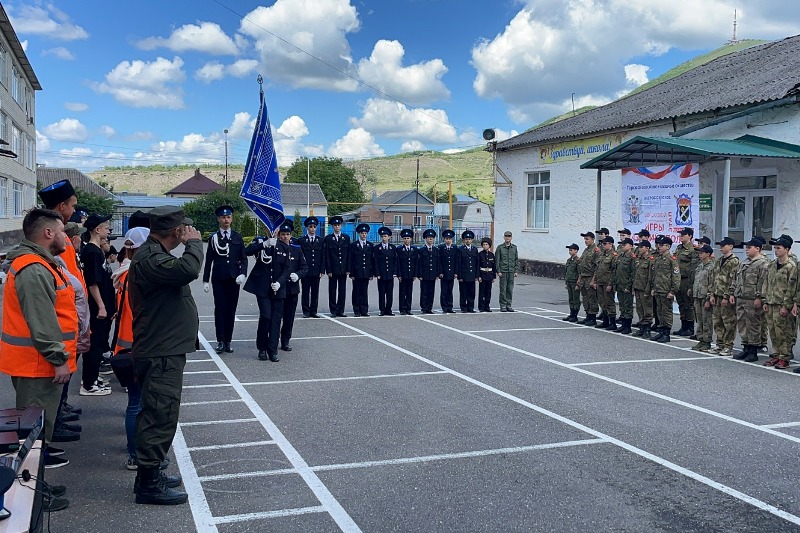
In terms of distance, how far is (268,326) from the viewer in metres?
10.2

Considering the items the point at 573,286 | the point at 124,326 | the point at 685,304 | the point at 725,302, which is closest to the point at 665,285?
the point at 685,304

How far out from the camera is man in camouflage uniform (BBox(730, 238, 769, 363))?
34.8ft

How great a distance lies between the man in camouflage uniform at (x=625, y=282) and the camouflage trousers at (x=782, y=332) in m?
3.16

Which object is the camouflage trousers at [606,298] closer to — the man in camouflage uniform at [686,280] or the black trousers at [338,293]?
the man in camouflage uniform at [686,280]

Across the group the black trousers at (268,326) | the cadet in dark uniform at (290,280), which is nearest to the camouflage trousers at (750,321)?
the cadet in dark uniform at (290,280)

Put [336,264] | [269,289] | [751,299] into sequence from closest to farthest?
1. [269,289]
2. [751,299]
3. [336,264]

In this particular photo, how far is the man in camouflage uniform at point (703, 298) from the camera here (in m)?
11.5

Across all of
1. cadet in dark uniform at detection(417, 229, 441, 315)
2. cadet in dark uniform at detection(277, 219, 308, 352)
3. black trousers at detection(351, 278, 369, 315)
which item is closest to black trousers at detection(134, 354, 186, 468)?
cadet in dark uniform at detection(277, 219, 308, 352)

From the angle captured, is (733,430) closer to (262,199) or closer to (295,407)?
(295,407)

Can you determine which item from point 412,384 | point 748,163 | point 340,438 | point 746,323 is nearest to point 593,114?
point 748,163

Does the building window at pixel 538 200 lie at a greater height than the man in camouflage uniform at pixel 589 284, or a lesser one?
greater

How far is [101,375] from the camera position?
896cm

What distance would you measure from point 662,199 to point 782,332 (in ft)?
18.0

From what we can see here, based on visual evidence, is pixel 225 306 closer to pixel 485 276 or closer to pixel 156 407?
pixel 156 407
